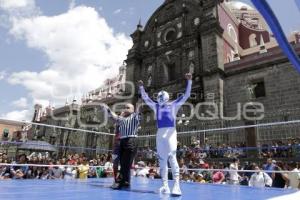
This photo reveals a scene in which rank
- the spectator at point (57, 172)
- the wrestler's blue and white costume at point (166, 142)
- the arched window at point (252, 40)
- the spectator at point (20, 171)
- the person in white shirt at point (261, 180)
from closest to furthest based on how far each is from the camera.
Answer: the wrestler's blue and white costume at point (166, 142) → the person in white shirt at point (261, 180) → the spectator at point (20, 171) → the spectator at point (57, 172) → the arched window at point (252, 40)

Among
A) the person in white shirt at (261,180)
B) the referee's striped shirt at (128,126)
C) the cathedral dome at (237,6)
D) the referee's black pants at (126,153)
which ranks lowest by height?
the person in white shirt at (261,180)

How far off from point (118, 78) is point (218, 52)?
101 feet

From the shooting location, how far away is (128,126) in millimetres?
5523

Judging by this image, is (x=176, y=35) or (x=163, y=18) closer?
(x=176, y=35)

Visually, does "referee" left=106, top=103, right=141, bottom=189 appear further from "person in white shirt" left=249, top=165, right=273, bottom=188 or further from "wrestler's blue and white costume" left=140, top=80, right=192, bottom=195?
"person in white shirt" left=249, top=165, right=273, bottom=188

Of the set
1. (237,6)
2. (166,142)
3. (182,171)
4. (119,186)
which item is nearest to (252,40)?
(237,6)

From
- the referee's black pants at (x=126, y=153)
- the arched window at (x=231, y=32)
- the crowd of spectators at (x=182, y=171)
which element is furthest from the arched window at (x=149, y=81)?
the referee's black pants at (x=126, y=153)

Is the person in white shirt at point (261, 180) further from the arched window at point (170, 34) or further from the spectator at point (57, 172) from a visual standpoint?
the arched window at point (170, 34)

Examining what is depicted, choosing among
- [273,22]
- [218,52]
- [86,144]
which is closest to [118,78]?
[86,144]

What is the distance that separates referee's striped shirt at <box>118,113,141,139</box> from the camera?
18.1 ft

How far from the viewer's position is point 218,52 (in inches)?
872

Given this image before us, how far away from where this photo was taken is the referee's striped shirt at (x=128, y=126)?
5504mm

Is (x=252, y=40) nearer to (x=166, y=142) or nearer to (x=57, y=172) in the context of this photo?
(x=57, y=172)

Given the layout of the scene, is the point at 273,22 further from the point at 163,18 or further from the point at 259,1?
the point at 163,18
